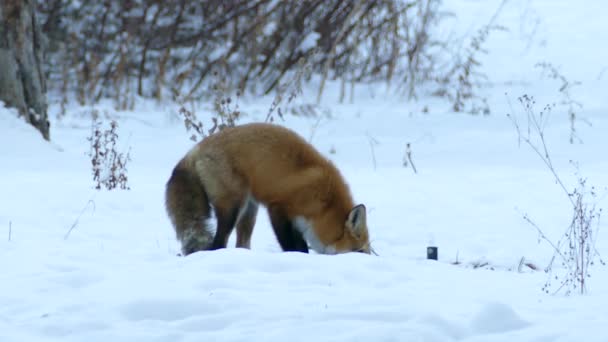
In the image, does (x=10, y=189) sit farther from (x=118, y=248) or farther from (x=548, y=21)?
(x=548, y=21)

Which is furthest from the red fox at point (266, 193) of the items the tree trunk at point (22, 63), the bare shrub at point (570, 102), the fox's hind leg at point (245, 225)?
the bare shrub at point (570, 102)

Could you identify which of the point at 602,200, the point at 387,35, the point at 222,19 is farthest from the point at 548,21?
the point at 602,200

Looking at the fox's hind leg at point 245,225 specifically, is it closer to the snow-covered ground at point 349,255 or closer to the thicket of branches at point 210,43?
the snow-covered ground at point 349,255

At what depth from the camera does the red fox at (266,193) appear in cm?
635

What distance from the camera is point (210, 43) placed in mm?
Result: 14961

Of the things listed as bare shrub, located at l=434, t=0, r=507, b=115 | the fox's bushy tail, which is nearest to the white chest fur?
the fox's bushy tail

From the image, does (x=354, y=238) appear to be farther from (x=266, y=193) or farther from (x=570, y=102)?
(x=570, y=102)

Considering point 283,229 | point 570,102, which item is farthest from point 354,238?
point 570,102

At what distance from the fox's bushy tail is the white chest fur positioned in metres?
0.62

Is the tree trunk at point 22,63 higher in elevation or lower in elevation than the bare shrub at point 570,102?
higher

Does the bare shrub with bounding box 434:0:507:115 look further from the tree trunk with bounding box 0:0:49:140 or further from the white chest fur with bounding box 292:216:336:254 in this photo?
the white chest fur with bounding box 292:216:336:254

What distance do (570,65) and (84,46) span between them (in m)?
7.99

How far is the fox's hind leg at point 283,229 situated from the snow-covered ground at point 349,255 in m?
0.73

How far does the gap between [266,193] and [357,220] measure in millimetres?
655
